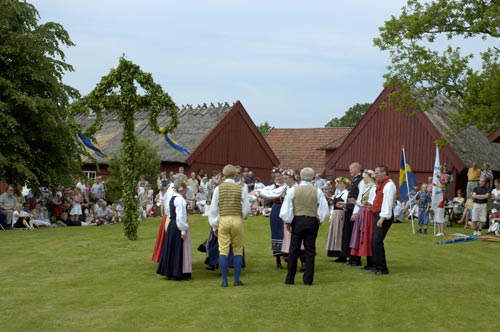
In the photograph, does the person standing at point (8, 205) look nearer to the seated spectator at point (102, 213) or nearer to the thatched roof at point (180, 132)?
the seated spectator at point (102, 213)

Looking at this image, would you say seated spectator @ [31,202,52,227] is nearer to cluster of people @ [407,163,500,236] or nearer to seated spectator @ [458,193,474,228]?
cluster of people @ [407,163,500,236]

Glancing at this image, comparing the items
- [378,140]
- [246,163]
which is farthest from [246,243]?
[246,163]

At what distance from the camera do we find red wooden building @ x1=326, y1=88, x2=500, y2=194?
3120cm

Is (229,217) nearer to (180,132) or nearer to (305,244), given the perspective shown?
(305,244)

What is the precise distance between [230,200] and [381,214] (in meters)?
2.58

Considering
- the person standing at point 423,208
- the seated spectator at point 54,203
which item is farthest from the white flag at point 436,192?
the seated spectator at point 54,203

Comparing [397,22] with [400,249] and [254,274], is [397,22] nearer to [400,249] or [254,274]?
[400,249]

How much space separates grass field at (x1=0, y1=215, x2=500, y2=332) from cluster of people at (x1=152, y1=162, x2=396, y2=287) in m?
0.35

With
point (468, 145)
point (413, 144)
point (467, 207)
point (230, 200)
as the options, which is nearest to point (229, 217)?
point (230, 200)

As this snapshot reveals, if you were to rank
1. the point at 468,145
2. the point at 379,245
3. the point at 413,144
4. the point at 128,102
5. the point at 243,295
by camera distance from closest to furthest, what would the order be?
the point at 243,295 → the point at 379,245 → the point at 128,102 → the point at 468,145 → the point at 413,144

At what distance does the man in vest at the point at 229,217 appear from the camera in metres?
10.8

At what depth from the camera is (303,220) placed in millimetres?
10906

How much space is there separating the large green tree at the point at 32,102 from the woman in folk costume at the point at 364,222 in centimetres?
1196

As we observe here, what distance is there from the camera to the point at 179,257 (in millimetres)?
11219
